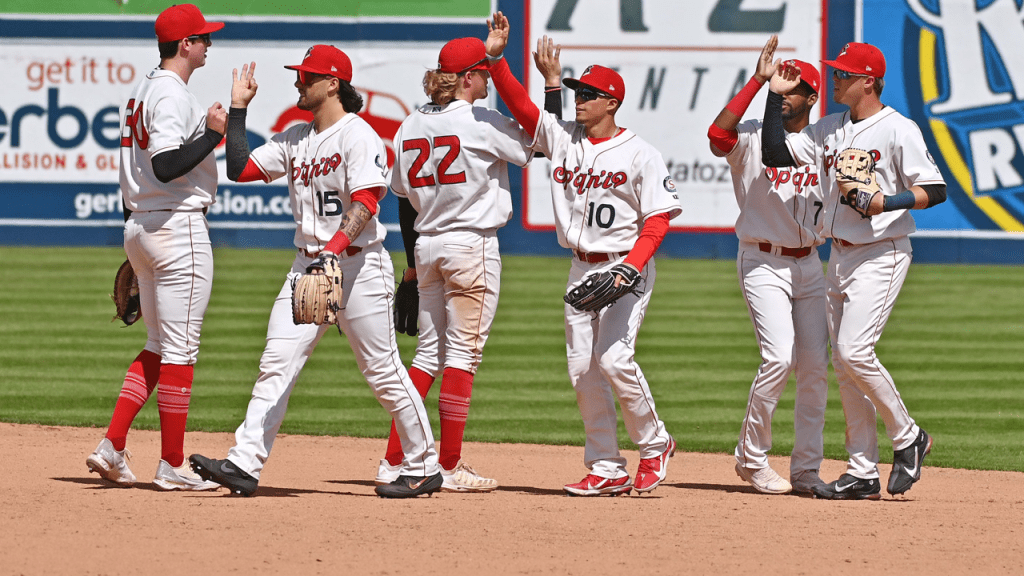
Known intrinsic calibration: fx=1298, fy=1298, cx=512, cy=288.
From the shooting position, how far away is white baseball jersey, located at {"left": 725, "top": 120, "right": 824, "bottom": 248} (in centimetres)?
536

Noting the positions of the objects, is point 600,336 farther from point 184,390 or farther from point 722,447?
point 722,447

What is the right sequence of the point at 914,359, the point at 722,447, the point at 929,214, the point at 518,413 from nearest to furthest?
the point at 722,447
the point at 518,413
the point at 914,359
the point at 929,214

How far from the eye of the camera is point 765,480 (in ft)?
17.9

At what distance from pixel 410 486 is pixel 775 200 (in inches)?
74.6

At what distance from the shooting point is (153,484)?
5.29 m

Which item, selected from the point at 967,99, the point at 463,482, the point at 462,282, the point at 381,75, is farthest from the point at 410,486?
the point at 967,99

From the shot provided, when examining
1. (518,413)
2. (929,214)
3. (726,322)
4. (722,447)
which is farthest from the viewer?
(929,214)

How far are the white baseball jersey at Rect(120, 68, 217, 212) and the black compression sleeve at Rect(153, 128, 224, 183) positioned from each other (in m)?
0.03

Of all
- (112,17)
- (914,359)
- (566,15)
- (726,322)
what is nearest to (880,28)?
(566,15)

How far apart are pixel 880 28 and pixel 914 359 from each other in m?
7.59

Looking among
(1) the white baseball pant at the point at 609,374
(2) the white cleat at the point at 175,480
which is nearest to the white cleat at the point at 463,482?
(1) the white baseball pant at the point at 609,374

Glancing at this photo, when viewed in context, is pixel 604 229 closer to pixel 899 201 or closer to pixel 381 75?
pixel 899 201

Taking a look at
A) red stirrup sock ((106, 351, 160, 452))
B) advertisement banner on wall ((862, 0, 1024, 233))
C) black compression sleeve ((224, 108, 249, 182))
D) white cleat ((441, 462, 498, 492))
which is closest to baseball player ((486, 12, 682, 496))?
white cleat ((441, 462, 498, 492))

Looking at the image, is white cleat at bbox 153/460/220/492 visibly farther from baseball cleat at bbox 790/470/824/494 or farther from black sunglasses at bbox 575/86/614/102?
baseball cleat at bbox 790/470/824/494
